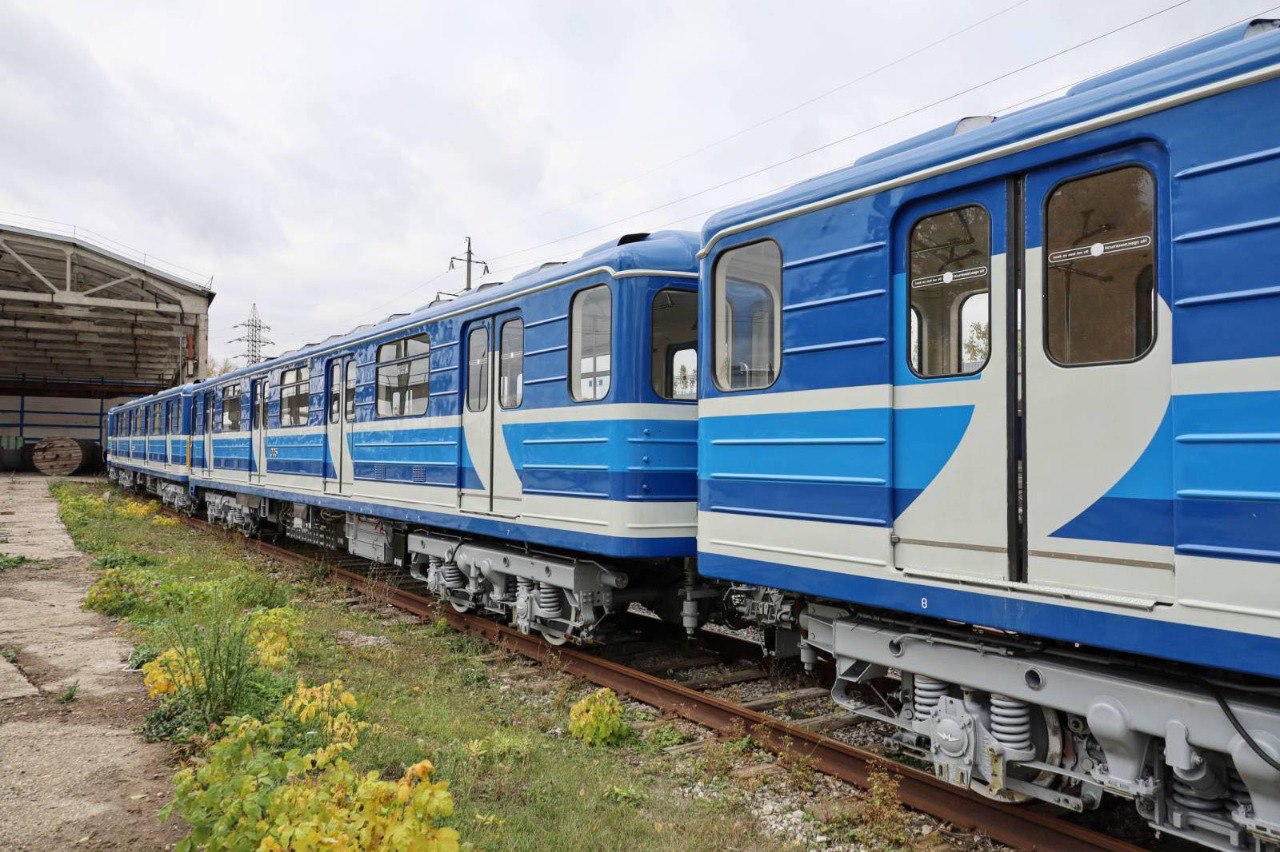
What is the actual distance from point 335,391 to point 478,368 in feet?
13.5

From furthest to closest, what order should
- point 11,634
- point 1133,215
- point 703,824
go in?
point 11,634
point 703,824
point 1133,215

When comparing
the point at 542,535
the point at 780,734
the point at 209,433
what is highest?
the point at 209,433

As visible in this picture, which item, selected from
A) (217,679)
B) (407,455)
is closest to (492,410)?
(407,455)

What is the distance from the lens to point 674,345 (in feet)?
22.0

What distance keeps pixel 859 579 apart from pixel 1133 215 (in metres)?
2.12

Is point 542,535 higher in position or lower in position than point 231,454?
lower

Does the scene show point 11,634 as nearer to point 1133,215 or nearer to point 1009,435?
point 1009,435

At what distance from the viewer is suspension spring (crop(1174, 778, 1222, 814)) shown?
3465 mm

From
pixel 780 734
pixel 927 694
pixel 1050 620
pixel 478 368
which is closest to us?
pixel 1050 620

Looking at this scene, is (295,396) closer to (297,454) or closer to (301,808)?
(297,454)

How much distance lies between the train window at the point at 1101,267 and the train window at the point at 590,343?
3.54m

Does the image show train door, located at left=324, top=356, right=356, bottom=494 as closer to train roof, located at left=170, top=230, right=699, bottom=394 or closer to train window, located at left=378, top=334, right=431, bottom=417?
train window, located at left=378, top=334, right=431, bottom=417

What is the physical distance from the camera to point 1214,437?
311cm

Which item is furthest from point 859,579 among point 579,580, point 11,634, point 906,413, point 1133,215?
point 11,634
